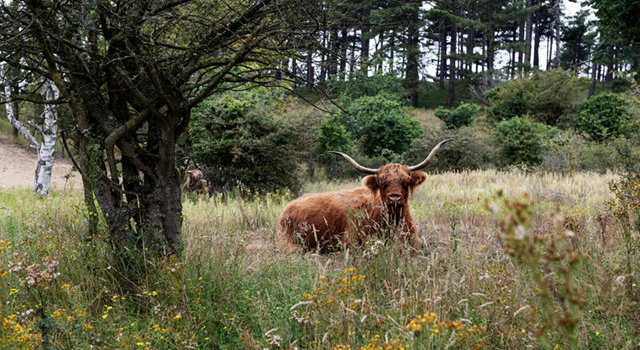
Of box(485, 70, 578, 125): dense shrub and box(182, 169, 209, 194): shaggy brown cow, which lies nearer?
box(182, 169, 209, 194): shaggy brown cow

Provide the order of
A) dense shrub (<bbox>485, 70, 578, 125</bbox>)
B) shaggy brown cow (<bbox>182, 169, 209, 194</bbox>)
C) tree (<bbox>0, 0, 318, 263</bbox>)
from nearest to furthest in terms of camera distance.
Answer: tree (<bbox>0, 0, 318, 263</bbox>), shaggy brown cow (<bbox>182, 169, 209, 194</bbox>), dense shrub (<bbox>485, 70, 578, 125</bbox>)

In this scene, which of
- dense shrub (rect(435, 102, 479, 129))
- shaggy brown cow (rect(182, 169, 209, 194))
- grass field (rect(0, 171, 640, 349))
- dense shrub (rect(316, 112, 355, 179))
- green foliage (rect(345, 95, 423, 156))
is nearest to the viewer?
grass field (rect(0, 171, 640, 349))

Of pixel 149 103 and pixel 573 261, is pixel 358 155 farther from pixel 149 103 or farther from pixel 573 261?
pixel 573 261

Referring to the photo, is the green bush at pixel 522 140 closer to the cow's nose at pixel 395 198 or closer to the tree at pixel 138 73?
the cow's nose at pixel 395 198

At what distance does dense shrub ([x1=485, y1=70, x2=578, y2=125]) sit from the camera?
2897 centimetres

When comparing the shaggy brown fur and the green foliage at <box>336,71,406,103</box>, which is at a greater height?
the green foliage at <box>336,71,406,103</box>

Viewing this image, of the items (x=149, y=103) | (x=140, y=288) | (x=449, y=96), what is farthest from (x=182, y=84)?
(x=449, y=96)

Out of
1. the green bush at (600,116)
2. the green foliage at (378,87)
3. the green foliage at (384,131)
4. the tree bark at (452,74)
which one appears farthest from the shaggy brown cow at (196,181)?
the tree bark at (452,74)

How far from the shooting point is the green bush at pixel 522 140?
20.3 meters

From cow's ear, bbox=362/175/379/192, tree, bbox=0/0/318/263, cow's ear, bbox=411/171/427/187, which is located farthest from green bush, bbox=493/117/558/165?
tree, bbox=0/0/318/263

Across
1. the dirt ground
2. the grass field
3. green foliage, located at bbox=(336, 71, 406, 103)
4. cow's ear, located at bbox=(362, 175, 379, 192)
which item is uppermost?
green foliage, located at bbox=(336, 71, 406, 103)

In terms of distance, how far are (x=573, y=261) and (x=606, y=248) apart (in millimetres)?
3581

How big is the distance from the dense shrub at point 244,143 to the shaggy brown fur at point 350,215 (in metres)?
5.35

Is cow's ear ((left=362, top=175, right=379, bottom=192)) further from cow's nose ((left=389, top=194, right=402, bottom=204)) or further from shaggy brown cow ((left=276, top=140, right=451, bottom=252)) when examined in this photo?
cow's nose ((left=389, top=194, right=402, bottom=204))
